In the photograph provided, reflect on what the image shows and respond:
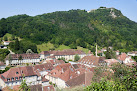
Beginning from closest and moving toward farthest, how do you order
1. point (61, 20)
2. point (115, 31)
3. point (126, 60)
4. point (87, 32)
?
point (126, 60) < point (87, 32) < point (115, 31) < point (61, 20)

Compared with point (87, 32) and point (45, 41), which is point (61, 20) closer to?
point (87, 32)

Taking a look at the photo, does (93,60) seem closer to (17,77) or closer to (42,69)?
(42,69)

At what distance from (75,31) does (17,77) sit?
81.7 m

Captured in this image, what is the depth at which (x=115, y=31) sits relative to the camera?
117m

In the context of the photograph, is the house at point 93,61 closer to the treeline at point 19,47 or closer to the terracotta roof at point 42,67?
the terracotta roof at point 42,67

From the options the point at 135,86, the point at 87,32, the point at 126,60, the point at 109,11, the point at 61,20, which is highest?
the point at 109,11

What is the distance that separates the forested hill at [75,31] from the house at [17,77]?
53764mm

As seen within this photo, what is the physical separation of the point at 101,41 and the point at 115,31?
24.0 m

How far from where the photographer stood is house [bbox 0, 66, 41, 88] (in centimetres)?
2727

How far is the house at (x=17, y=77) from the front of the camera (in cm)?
2727

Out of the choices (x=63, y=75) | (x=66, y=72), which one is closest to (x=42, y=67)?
(x=63, y=75)

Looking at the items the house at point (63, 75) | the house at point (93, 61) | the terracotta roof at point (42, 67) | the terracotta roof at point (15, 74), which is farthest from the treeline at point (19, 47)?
the house at point (63, 75)

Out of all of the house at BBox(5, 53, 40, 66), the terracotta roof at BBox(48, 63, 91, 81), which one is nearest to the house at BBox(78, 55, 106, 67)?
the terracotta roof at BBox(48, 63, 91, 81)

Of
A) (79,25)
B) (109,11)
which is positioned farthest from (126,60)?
(109,11)
